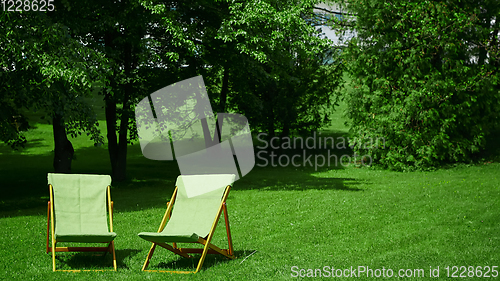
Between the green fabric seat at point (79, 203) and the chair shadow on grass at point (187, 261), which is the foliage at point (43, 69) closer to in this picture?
the green fabric seat at point (79, 203)

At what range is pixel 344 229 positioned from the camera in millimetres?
6887

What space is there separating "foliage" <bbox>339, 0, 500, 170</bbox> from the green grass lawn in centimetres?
333

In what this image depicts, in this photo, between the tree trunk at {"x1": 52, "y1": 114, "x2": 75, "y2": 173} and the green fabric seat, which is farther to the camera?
the tree trunk at {"x1": 52, "y1": 114, "x2": 75, "y2": 173}

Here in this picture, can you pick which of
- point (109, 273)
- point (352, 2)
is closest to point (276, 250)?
point (109, 273)

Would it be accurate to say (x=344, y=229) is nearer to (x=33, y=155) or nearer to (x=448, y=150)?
(x=448, y=150)

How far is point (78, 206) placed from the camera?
569 cm

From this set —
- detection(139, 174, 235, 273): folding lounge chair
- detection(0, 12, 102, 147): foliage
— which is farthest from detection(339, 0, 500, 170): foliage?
detection(139, 174, 235, 273): folding lounge chair

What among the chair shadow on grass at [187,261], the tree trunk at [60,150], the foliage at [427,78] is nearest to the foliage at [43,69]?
the tree trunk at [60,150]

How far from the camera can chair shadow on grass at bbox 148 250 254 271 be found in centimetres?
519

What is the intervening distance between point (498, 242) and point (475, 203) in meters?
2.67

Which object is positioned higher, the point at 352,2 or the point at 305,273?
the point at 352,2

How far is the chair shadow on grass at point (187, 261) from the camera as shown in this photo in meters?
5.19

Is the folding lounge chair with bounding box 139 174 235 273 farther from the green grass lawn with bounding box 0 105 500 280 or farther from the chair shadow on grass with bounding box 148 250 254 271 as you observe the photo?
the green grass lawn with bounding box 0 105 500 280

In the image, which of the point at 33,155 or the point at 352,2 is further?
the point at 33,155
